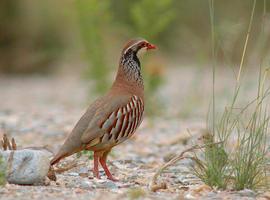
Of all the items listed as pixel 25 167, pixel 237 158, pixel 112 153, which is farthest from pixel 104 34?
pixel 25 167

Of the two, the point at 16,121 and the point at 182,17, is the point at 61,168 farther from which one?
the point at 182,17

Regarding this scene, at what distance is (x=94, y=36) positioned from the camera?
11555mm

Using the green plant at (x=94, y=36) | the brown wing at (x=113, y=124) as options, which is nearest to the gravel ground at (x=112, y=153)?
the brown wing at (x=113, y=124)

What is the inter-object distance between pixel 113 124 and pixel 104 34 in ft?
28.6

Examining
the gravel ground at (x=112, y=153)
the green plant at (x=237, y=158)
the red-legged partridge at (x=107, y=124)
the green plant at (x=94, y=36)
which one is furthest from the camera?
the green plant at (x=94, y=36)

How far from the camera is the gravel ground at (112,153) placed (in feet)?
19.0

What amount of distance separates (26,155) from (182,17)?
17282 millimetres

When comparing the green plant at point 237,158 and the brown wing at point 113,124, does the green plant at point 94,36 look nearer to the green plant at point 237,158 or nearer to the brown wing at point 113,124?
the brown wing at point 113,124

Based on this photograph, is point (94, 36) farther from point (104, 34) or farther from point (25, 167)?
→ point (25, 167)

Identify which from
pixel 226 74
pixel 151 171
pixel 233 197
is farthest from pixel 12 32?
pixel 233 197

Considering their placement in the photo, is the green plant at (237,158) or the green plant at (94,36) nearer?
the green plant at (237,158)

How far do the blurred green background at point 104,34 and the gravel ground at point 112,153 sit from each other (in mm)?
897

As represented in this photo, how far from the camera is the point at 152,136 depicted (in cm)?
981

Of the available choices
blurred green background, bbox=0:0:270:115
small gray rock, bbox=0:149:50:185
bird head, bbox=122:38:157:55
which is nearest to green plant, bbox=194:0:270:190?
small gray rock, bbox=0:149:50:185
